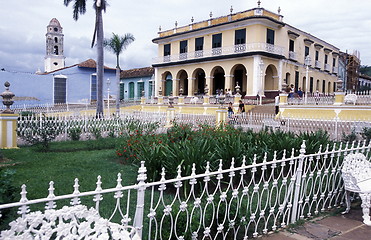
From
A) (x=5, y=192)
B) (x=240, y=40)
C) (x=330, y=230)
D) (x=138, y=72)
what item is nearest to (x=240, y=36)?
(x=240, y=40)

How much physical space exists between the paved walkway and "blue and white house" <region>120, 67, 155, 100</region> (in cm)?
2929

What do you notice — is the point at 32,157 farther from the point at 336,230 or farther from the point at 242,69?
the point at 242,69

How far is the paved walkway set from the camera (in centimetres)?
352

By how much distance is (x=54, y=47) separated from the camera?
1688 inches

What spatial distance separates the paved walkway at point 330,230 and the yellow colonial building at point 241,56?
1907 cm

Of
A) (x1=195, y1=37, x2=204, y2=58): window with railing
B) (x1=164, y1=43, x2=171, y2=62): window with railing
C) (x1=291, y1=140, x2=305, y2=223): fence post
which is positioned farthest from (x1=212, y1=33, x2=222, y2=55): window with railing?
(x1=291, y1=140, x2=305, y2=223): fence post

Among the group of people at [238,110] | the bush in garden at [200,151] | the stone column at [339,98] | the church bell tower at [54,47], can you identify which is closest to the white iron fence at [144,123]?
the group of people at [238,110]

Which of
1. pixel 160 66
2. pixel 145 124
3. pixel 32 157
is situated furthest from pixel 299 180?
pixel 160 66

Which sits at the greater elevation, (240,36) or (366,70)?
(366,70)

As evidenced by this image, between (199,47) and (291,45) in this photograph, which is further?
(199,47)

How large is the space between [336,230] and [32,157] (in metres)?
6.64

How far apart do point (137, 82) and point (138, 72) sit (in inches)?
49.1

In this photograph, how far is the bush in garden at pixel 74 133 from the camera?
34.2 ft

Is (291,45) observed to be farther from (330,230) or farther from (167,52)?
(330,230)
